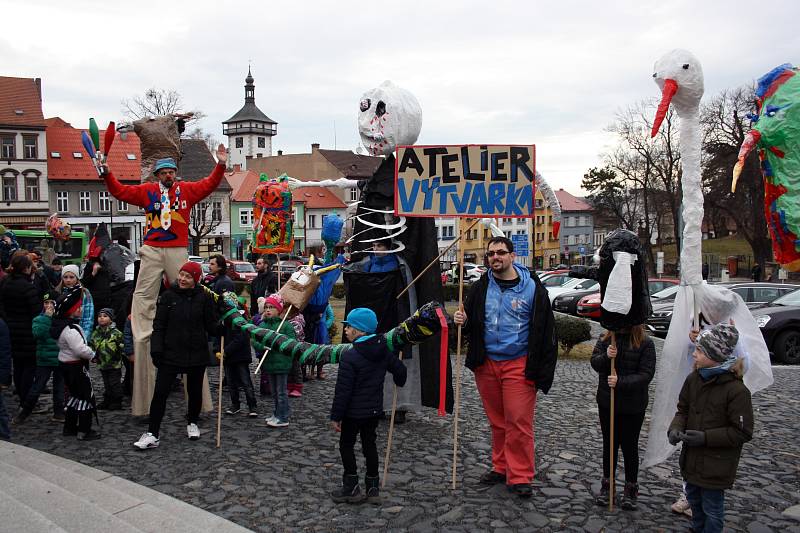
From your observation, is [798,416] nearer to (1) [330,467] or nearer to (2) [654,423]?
(2) [654,423]

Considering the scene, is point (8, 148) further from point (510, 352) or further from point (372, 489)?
point (510, 352)

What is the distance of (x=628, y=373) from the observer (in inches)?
206

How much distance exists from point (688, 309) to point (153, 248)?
5.04 m

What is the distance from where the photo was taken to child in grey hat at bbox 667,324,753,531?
4.38 metres

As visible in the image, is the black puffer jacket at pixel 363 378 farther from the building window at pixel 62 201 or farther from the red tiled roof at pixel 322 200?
the red tiled roof at pixel 322 200

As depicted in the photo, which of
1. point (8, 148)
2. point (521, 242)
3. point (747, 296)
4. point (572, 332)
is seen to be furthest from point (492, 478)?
point (8, 148)

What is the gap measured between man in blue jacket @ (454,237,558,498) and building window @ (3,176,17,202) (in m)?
46.9

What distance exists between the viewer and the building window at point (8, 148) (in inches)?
1770

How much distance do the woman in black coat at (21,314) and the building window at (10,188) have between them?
42.8 meters

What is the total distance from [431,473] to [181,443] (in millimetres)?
2339

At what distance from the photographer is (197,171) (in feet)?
147

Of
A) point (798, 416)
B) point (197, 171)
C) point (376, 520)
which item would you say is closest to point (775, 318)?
point (798, 416)

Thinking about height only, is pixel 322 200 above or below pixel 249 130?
Result: below

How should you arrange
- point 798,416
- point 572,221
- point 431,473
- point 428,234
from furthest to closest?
point 572,221 < point 798,416 < point 428,234 < point 431,473
